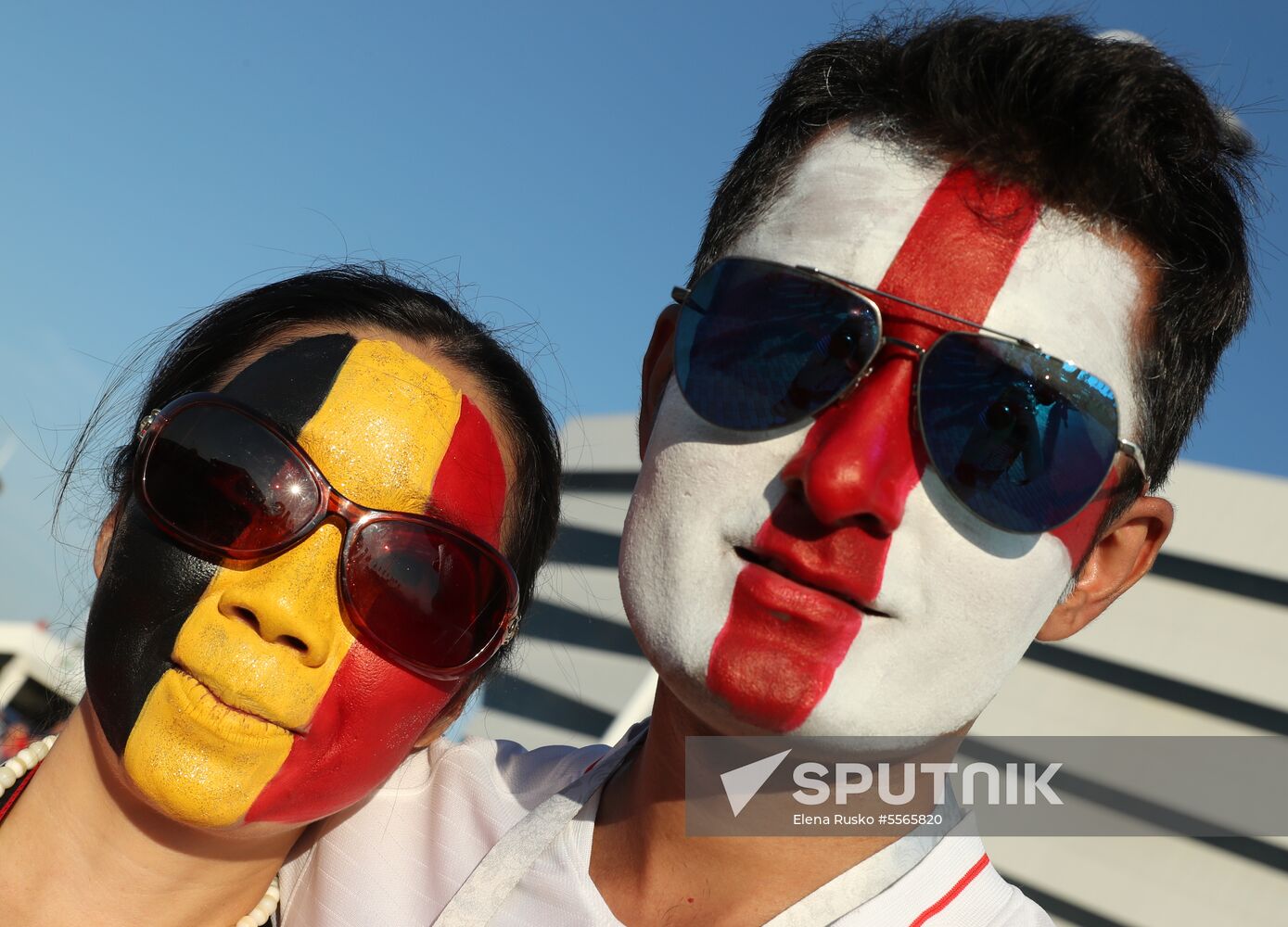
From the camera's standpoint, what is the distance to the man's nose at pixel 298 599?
1885 millimetres

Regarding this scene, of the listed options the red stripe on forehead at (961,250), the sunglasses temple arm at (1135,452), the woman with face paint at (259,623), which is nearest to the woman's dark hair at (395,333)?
the woman with face paint at (259,623)

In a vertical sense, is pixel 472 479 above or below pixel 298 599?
above

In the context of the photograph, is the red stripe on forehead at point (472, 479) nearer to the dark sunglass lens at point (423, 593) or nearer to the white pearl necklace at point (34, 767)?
the dark sunglass lens at point (423, 593)

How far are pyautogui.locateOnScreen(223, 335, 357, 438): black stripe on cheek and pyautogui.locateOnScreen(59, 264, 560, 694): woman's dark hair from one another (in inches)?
4.1

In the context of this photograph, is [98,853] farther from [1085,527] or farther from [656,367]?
[1085,527]

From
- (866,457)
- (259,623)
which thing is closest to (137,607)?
(259,623)

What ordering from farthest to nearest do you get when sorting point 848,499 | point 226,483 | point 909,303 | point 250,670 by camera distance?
point 226,483 < point 250,670 < point 909,303 < point 848,499

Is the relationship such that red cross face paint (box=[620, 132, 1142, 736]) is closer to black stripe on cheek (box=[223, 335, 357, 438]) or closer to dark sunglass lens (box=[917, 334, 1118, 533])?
dark sunglass lens (box=[917, 334, 1118, 533])

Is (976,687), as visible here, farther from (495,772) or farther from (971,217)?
(495,772)

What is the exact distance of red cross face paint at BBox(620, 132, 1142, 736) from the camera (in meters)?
1.58

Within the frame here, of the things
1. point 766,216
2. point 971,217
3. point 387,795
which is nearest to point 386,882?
point 387,795

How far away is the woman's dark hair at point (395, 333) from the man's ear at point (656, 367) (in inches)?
13.7

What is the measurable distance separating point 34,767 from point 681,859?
1.41 meters

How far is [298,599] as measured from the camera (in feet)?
6.26
